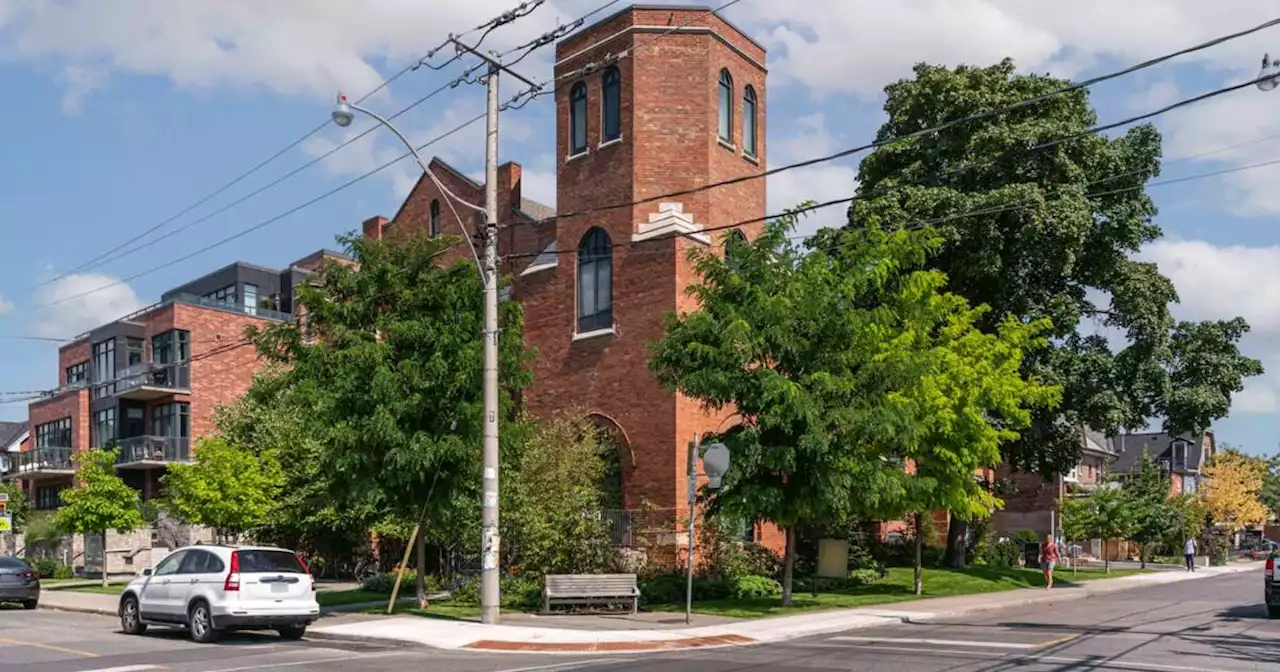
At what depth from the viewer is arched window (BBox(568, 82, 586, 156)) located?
105 feet

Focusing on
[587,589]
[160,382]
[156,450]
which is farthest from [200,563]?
[160,382]

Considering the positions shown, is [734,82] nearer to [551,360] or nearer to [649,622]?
[551,360]

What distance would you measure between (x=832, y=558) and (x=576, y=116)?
47.4 feet

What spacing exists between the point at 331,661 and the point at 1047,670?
923cm

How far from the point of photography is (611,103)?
3112cm

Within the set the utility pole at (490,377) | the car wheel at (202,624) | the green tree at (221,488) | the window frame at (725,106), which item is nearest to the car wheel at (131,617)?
the car wheel at (202,624)

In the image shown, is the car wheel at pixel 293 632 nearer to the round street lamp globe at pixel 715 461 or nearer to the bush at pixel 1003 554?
the round street lamp globe at pixel 715 461

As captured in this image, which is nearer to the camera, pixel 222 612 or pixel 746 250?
pixel 222 612

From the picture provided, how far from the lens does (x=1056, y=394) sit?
29.7 meters

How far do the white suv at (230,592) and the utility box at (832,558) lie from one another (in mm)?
14774

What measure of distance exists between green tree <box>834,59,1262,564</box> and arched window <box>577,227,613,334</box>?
8088mm

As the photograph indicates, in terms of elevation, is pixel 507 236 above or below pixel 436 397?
above

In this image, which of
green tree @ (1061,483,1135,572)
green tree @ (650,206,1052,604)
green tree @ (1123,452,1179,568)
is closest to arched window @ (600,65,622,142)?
green tree @ (650,206,1052,604)

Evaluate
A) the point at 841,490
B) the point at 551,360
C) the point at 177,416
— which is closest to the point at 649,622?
the point at 841,490
